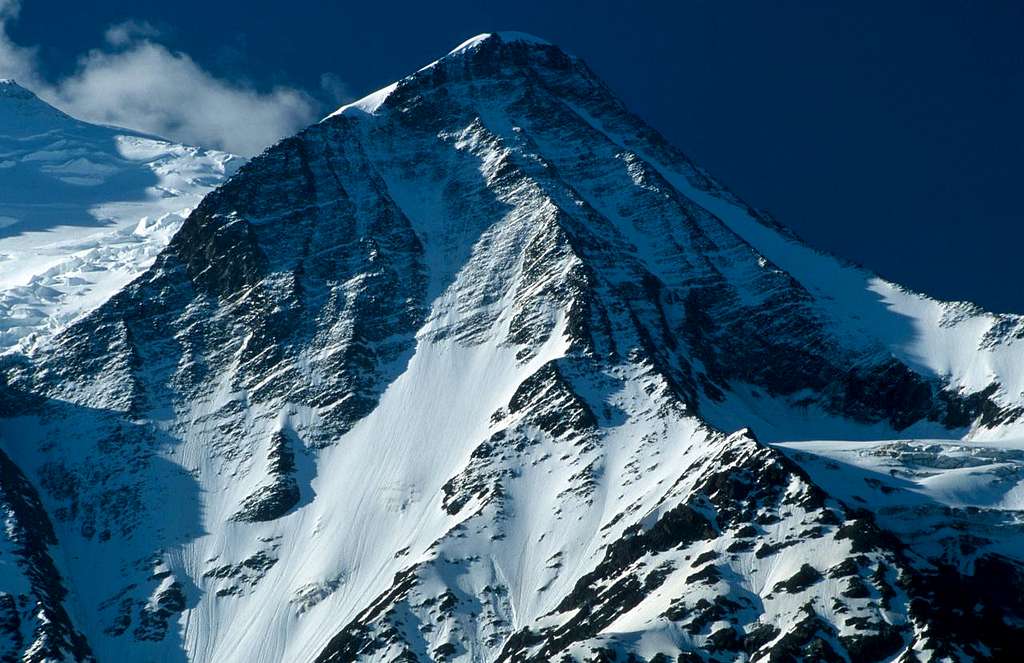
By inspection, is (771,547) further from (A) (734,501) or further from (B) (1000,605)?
(B) (1000,605)

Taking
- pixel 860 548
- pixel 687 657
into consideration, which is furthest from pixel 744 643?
pixel 860 548

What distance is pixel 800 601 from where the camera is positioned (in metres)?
180

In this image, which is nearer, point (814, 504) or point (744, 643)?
point (744, 643)

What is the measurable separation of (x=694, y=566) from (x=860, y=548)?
18107 mm

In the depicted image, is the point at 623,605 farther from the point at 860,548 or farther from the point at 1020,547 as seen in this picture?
the point at 1020,547

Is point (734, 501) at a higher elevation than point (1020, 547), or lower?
higher

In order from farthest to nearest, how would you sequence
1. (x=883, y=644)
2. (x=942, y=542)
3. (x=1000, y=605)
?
1. (x=942, y=542)
2. (x=1000, y=605)
3. (x=883, y=644)

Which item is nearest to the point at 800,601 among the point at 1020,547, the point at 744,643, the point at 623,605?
the point at 744,643

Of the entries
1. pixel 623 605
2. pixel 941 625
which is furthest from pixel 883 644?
pixel 623 605

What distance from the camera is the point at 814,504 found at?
19375cm

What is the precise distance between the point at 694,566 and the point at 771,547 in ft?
28.0

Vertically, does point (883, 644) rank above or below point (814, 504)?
below

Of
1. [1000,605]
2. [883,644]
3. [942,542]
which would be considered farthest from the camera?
[942,542]

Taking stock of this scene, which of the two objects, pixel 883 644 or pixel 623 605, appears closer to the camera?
pixel 883 644
